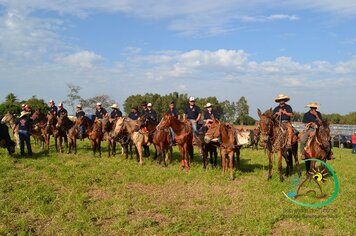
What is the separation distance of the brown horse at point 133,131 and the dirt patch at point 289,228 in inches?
347

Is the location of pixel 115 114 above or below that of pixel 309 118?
above

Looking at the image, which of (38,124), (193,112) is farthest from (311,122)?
(38,124)

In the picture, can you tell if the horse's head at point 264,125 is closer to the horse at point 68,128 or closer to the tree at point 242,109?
the horse at point 68,128

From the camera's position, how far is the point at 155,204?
9.55m

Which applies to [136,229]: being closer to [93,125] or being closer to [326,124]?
[326,124]

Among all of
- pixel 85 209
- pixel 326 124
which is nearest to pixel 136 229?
pixel 85 209

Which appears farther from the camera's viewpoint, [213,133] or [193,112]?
[193,112]

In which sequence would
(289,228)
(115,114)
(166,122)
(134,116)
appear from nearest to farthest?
(289,228) → (166,122) → (134,116) → (115,114)

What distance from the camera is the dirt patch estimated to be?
294 inches

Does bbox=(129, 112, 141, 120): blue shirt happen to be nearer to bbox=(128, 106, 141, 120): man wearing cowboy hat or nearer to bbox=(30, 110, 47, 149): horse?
bbox=(128, 106, 141, 120): man wearing cowboy hat

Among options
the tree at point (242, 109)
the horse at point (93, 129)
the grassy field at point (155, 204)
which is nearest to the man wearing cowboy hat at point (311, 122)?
the grassy field at point (155, 204)

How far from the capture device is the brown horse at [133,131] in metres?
16.0

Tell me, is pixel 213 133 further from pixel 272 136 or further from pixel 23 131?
pixel 23 131

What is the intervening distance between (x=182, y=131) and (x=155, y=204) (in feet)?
18.3
